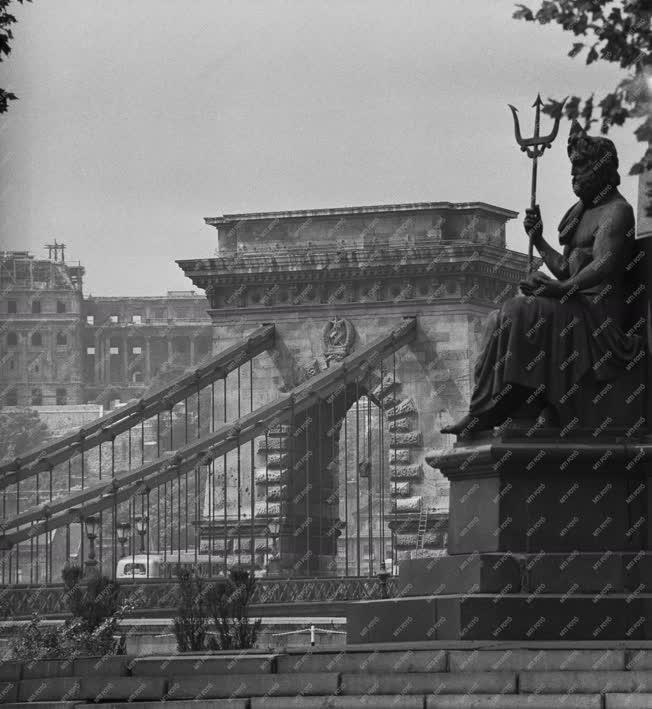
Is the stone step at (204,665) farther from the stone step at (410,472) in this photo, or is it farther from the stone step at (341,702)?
the stone step at (410,472)

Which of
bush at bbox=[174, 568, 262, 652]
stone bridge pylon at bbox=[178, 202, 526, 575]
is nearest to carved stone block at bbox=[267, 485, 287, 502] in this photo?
stone bridge pylon at bbox=[178, 202, 526, 575]

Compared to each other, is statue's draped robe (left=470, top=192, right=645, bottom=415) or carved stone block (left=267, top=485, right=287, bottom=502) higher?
statue's draped robe (left=470, top=192, right=645, bottom=415)

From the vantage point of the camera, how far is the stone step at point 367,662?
18062 millimetres

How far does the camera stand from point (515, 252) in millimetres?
54406

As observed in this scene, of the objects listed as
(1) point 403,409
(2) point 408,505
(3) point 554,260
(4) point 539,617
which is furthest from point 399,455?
(4) point 539,617

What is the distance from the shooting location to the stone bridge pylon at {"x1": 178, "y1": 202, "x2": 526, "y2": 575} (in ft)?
175

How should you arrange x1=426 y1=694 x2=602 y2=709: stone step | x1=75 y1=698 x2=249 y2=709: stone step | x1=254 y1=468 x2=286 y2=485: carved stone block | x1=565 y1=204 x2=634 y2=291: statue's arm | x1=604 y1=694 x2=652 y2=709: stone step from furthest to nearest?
x1=254 y1=468 x2=286 y2=485: carved stone block
x1=565 y1=204 x2=634 y2=291: statue's arm
x1=75 y1=698 x2=249 y2=709: stone step
x1=426 y1=694 x2=602 y2=709: stone step
x1=604 y1=694 x2=652 y2=709: stone step

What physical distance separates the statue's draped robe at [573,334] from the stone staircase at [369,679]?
2111 millimetres

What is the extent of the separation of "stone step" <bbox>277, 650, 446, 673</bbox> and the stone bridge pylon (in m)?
33.7

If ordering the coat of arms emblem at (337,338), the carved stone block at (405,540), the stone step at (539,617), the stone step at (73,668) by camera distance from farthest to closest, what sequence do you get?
the coat of arms emblem at (337,338) → the carved stone block at (405,540) → the stone step at (73,668) → the stone step at (539,617)

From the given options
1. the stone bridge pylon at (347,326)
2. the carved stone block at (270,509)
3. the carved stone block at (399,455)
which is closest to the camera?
the carved stone block at (399,455)

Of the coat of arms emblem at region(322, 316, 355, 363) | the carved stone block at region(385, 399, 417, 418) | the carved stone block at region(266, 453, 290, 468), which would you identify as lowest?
the carved stone block at region(266, 453, 290, 468)

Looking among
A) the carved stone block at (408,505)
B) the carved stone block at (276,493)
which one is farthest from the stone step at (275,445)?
the carved stone block at (408,505)

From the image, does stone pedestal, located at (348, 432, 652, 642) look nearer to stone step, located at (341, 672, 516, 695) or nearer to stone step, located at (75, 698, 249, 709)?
stone step, located at (341, 672, 516, 695)
